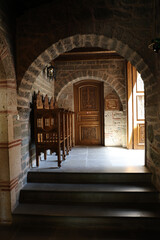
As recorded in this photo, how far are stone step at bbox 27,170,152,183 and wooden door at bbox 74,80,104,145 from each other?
11.0 ft

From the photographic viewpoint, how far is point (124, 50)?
315 centimetres

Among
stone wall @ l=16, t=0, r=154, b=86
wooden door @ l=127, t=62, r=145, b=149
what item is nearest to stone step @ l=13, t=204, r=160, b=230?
stone wall @ l=16, t=0, r=154, b=86

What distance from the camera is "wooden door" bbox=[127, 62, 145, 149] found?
212 inches

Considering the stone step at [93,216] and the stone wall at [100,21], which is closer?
the stone step at [93,216]

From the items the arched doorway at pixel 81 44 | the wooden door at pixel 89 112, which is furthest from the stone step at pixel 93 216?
the wooden door at pixel 89 112

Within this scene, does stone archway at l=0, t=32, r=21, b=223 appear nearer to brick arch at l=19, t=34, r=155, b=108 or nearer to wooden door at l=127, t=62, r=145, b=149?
brick arch at l=19, t=34, r=155, b=108

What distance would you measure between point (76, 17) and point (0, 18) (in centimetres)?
121

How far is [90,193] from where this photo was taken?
2.90 meters

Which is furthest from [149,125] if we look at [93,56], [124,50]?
[93,56]

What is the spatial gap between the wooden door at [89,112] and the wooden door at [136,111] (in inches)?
52.6

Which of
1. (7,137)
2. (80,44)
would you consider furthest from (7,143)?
(80,44)

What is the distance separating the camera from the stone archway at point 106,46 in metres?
3.01

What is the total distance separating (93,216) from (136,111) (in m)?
3.65

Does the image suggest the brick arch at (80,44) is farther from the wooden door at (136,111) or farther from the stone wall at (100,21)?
the wooden door at (136,111)
